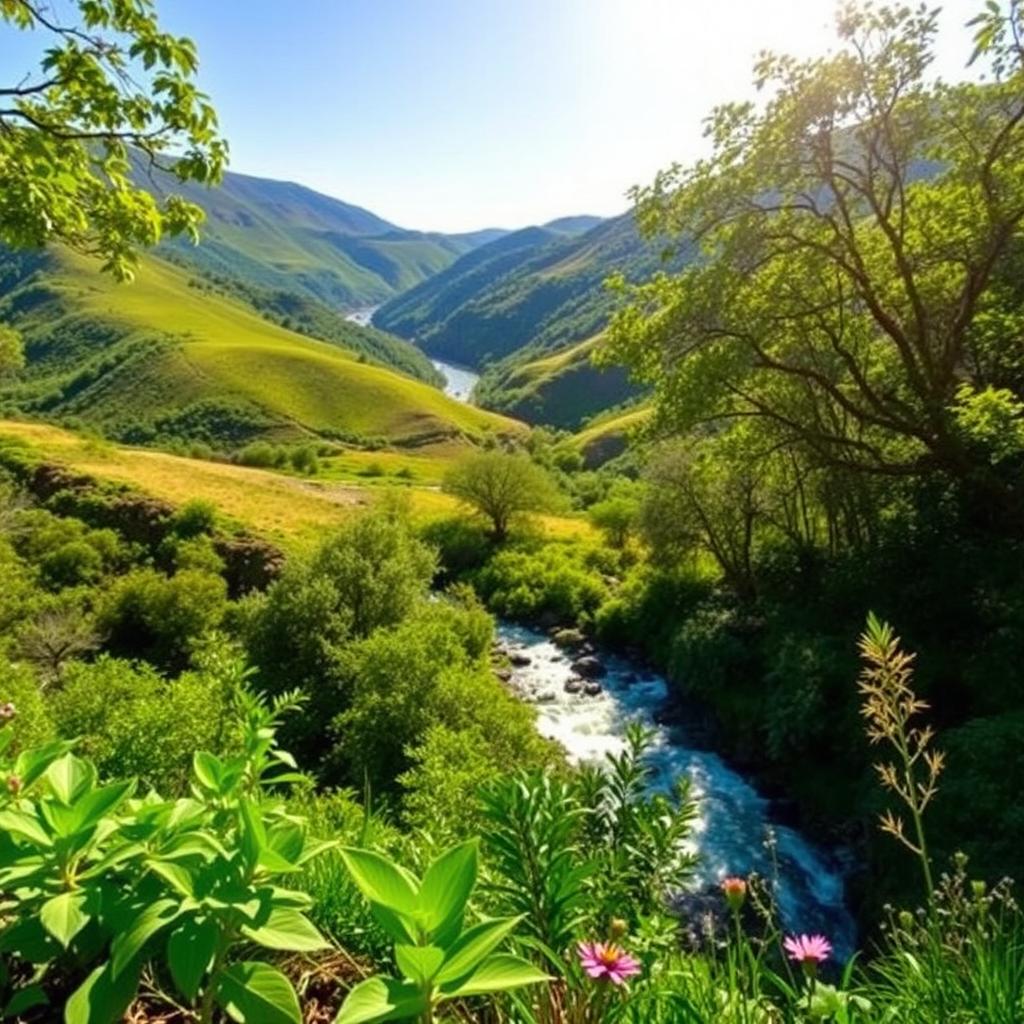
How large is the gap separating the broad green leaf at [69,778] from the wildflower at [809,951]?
7.30 ft

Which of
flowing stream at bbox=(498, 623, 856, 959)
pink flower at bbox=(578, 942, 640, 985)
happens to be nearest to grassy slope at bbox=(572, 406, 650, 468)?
flowing stream at bbox=(498, 623, 856, 959)

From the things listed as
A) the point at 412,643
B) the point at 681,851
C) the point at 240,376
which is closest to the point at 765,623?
the point at 412,643

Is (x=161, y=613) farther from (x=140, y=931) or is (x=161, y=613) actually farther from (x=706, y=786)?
(x=140, y=931)

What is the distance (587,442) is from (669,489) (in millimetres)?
97906

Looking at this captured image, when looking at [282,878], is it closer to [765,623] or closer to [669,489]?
[765,623]

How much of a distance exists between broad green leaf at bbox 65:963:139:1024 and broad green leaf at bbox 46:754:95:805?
0.69 m

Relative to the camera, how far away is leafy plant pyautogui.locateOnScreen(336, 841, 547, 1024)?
5.60ft

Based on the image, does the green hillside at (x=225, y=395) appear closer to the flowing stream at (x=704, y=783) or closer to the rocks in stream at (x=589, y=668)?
the rocks in stream at (x=589, y=668)

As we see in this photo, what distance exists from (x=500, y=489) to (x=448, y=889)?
5693 centimetres

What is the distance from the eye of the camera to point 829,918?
1830cm

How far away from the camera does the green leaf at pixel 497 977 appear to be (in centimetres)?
170

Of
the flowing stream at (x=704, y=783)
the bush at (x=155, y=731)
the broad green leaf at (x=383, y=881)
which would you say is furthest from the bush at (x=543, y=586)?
the broad green leaf at (x=383, y=881)

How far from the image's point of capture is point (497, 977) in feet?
5.78

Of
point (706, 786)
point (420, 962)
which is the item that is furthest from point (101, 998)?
point (706, 786)
